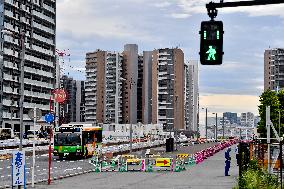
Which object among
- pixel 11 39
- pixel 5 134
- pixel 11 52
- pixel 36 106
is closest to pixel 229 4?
pixel 5 134

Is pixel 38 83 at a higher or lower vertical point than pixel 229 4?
higher

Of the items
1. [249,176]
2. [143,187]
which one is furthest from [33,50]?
[249,176]

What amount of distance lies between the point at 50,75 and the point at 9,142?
196ft

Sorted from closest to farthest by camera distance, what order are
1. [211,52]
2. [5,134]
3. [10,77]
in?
[211,52] → [5,134] → [10,77]

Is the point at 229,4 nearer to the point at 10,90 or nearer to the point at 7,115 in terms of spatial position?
the point at 7,115

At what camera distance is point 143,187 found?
28500 millimetres

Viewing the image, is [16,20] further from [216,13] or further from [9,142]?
[216,13]

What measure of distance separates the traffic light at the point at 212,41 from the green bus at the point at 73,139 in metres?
39.8

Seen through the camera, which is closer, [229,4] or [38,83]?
[229,4]

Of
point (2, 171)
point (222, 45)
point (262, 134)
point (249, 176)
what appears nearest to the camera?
point (222, 45)

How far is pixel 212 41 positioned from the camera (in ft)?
45.3

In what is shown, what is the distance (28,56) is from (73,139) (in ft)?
234

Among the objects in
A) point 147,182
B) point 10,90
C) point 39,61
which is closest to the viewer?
point 147,182

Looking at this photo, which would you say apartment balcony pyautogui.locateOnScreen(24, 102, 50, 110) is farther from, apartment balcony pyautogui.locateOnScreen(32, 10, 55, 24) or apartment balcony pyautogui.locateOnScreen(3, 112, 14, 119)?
apartment balcony pyautogui.locateOnScreen(32, 10, 55, 24)
